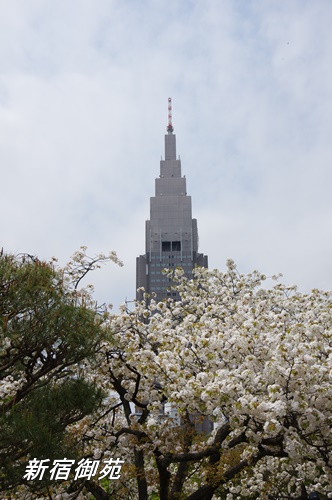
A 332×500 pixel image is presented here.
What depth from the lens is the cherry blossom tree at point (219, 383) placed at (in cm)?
600

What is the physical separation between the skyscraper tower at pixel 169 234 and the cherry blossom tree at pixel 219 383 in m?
55.3

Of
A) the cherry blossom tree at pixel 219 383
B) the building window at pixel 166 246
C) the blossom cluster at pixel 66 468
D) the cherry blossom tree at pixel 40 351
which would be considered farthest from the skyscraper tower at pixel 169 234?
the cherry blossom tree at pixel 40 351

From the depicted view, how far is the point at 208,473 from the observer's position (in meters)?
8.38

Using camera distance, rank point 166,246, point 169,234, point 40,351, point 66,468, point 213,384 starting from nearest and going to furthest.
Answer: point 213,384, point 66,468, point 40,351, point 166,246, point 169,234

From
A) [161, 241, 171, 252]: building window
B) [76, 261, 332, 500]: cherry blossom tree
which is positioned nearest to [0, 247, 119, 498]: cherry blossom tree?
[76, 261, 332, 500]: cherry blossom tree

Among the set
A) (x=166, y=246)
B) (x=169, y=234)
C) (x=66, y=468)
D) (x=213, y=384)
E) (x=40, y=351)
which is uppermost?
(x=169, y=234)

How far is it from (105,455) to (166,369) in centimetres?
249

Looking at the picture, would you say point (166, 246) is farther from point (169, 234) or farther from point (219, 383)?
point (219, 383)

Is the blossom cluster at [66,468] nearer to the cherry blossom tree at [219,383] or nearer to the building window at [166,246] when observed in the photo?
the cherry blossom tree at [219,383]

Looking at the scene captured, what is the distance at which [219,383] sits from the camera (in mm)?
5926

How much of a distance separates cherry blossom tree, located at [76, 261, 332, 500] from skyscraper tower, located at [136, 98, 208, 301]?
55.3m

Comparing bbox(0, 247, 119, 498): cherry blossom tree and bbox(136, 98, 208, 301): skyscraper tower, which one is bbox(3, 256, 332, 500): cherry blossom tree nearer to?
bbox(0, 247, 119, 498): cherry blossom tree

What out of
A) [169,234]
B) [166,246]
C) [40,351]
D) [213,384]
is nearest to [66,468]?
[40,351]

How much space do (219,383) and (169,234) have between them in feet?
210
